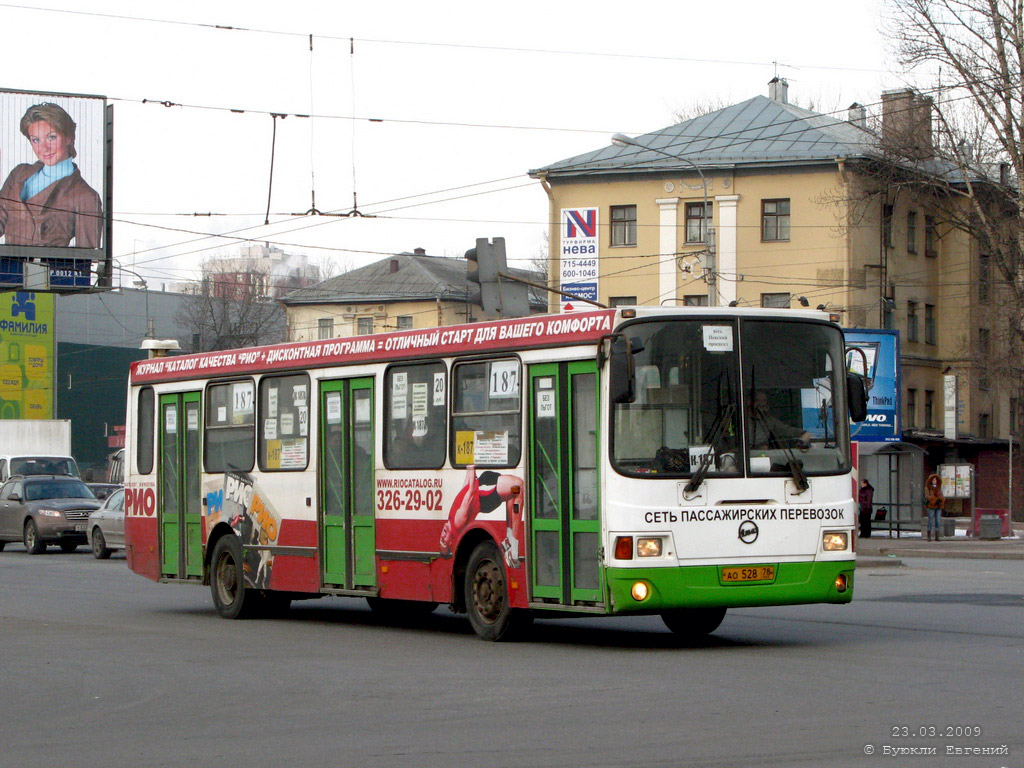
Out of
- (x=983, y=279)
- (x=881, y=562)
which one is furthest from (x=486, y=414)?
(x=983, y=279)

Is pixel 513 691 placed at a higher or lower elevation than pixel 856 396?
lower

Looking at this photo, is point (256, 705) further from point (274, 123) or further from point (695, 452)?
point (274, 123)

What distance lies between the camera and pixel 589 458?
12.6 meters

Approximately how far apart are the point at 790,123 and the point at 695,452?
44.6 metres

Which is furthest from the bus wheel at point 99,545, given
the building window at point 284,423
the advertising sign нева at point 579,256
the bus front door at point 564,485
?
the bus front door at point 564,485

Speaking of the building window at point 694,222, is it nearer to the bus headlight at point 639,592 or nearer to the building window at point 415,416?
the building window at point 415,416

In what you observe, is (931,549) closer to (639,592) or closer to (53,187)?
(639,592)

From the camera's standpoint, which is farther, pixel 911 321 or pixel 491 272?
pixel 911 321

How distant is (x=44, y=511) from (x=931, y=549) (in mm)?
18431

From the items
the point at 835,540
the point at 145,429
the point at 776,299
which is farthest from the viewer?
the point at 776,299

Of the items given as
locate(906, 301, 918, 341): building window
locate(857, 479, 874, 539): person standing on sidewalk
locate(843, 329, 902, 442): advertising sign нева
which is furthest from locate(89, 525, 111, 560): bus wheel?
locate(906, 301, 918, 341): building window

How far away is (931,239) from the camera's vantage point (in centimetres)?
5922

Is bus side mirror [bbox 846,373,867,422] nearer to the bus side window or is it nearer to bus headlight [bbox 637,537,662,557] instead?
bus headlight [bbox 637,537,662,557]

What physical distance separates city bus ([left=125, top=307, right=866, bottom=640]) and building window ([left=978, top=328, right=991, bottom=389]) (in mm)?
43376
